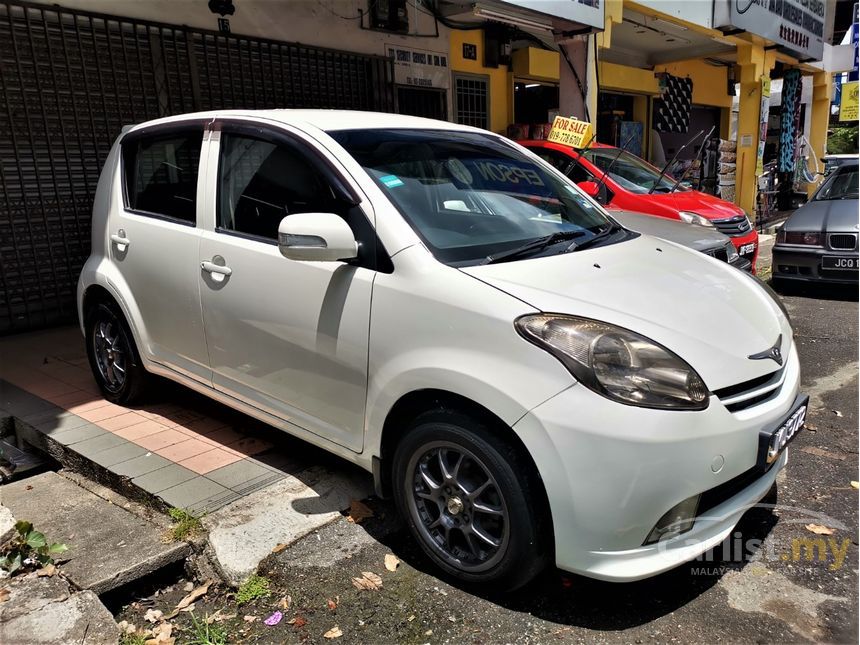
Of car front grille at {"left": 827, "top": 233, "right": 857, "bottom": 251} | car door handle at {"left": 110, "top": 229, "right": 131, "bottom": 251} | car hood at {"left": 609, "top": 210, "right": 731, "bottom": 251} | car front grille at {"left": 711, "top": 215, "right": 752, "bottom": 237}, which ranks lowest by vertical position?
car front grille at {"left": 827, "top": 233, "right": 857, "bottom": 251}

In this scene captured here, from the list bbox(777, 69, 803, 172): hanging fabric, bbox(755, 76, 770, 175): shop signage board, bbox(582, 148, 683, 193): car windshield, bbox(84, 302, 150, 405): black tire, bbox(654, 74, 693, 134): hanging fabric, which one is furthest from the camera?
bbox(777, 69, 803, 172): hanging fabric

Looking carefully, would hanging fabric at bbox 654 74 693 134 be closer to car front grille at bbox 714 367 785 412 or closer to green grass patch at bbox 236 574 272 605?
car front grille at bbox 714 367 785 412

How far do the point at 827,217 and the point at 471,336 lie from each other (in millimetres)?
6745

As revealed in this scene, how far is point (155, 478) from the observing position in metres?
3.47

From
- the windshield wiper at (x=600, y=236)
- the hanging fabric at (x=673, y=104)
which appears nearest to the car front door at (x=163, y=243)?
the windshield wiper at (x=600, y=236)

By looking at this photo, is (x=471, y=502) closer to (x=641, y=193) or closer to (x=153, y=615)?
(x=153, y=615)

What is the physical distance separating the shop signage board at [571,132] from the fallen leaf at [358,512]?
18.7 feet

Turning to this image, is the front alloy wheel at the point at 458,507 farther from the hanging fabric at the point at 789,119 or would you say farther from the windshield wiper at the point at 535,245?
the hanging fabric at the point at 789,119

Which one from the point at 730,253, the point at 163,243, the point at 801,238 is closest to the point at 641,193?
the point at 801,238

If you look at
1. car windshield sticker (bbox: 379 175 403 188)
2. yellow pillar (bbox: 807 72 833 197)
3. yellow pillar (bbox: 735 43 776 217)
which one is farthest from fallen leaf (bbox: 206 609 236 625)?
yellow pillar (bbox: 807 72 833 197)

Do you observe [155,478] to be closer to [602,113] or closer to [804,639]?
[804,639]

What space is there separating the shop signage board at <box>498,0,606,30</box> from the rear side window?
4.59m

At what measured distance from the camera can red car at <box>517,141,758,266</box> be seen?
7645 millimetres

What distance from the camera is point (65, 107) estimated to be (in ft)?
21.3
